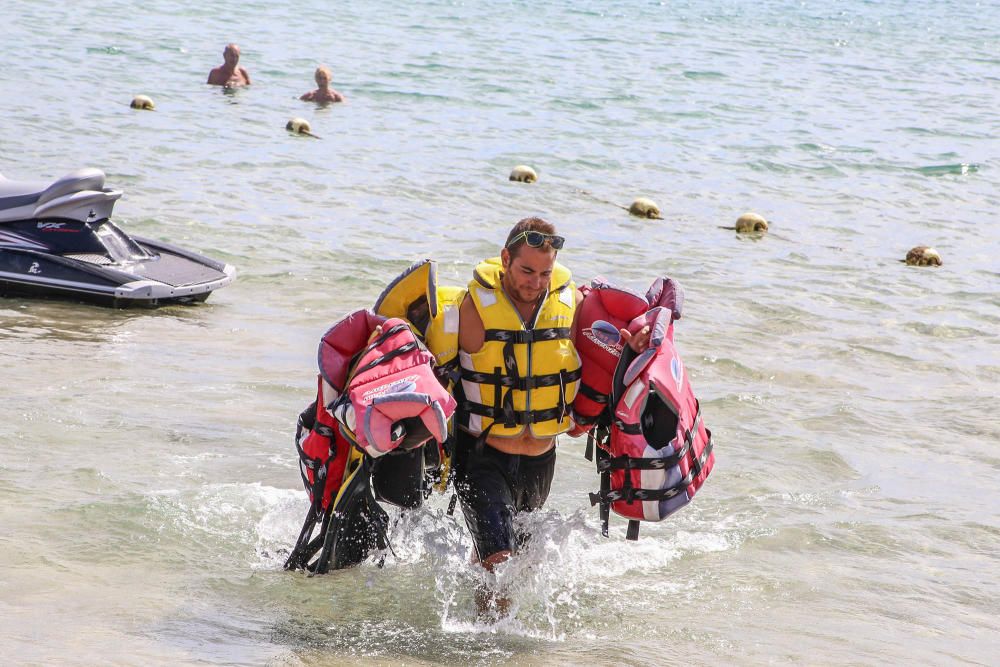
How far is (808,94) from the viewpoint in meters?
26.4

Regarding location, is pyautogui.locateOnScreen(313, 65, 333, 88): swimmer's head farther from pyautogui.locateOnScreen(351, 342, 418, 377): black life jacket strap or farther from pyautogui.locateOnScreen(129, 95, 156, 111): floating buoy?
pyautogui.locateOnScreen(351, 342, 418, 377): black life jacket strap

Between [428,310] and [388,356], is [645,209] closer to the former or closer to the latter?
[428,310]

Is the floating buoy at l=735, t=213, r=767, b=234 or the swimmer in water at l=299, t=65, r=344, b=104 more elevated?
the swimmer in water at l=299, t=65, r=344, b=104

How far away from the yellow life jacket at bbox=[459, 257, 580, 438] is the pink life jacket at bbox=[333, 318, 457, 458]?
0.39 meters

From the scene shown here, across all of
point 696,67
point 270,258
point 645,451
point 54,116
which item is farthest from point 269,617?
point 696,67

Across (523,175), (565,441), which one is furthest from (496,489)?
(523,175)

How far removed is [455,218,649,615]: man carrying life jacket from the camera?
530 centimetres

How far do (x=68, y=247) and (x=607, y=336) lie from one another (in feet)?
18.2

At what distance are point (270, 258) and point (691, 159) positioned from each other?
8.99 m

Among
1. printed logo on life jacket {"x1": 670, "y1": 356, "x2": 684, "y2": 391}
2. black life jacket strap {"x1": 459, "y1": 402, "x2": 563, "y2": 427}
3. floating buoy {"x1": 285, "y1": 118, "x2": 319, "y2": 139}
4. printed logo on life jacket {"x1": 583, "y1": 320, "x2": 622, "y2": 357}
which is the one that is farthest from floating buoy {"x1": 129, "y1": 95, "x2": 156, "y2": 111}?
printed logo on life jacket {"x1": 670, "y1": 356, "x2": 684, "y2": 391}

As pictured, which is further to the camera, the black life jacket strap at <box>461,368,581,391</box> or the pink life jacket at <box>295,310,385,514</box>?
the black life jacket strap at <box>461,368,581,391</box>

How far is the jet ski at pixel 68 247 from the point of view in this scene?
30.6 ft

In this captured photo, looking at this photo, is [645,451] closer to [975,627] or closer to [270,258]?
[975,627]

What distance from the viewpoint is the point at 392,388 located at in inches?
186
